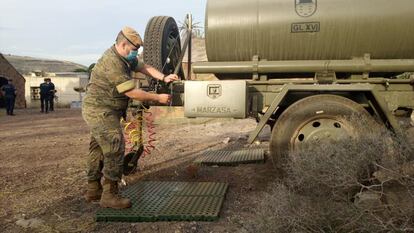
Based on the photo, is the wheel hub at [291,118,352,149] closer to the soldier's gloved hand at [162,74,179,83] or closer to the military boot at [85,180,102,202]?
the soldier's gloved hand at [162,74,179,83]

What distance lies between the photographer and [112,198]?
179 inches

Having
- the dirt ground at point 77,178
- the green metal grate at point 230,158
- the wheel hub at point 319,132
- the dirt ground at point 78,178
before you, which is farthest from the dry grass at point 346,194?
the green metal grate at point 230,158

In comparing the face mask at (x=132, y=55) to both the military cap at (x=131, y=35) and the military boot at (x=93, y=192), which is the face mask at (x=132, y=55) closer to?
the military cap at (x=131, y=35)

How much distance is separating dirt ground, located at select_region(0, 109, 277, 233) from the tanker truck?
102 cm

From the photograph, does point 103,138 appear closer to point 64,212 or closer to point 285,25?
point 64,212

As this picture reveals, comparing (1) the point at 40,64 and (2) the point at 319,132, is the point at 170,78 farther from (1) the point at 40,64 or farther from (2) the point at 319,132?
(1) the point at 40,64

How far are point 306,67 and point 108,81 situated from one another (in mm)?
2405

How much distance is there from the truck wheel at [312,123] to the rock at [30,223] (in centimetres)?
262

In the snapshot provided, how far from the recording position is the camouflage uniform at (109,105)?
180 inches

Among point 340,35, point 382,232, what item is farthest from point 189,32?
point 382,232

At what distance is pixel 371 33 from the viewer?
5.23m

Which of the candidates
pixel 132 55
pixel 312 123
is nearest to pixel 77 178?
pixel 132 55

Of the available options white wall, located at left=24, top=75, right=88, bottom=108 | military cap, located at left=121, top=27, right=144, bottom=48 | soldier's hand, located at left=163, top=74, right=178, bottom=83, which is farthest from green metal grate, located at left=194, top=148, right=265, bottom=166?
white wall, located at left=24, top=75, right=88, bottom=108

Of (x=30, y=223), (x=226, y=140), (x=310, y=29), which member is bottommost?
(x=30, y=223)
